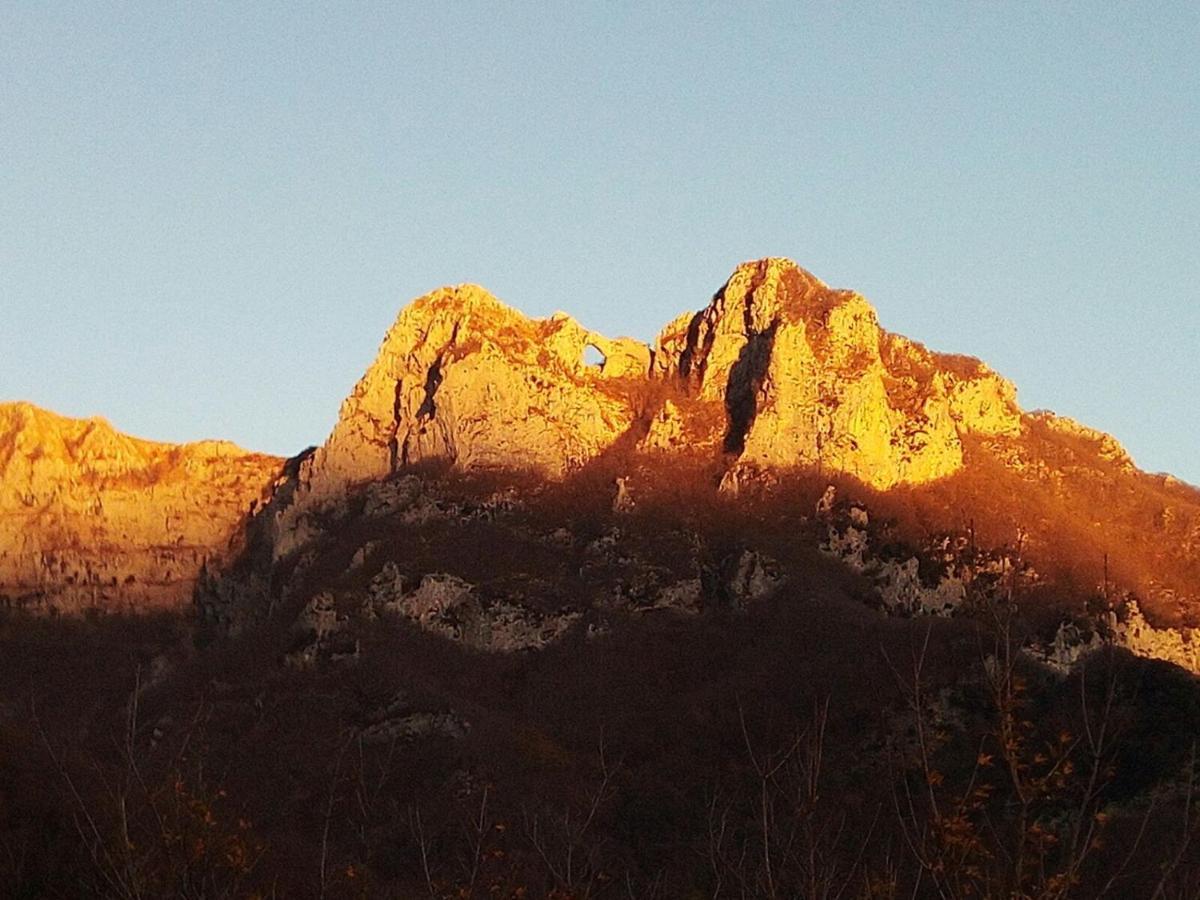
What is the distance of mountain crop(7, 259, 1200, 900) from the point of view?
3620 inches

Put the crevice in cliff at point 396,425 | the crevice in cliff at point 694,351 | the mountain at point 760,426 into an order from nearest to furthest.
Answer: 1. the mountain at point 760,426
2. the crevice in cliff at point 396,425
3. the crevice in cliff at point 694,351

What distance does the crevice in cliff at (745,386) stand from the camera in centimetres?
14062

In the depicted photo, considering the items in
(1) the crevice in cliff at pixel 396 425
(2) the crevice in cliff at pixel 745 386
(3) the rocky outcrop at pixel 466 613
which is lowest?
(3) the rocky outcrop at pixel 466 613

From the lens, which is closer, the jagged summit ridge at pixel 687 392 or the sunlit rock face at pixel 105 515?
the jagged summit ridge at pixel 687 392

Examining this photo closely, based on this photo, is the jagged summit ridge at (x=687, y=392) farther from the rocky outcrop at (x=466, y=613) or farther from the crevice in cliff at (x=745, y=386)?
the rocky outcrop at (x=466, y=613)

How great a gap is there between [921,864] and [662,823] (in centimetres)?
7486

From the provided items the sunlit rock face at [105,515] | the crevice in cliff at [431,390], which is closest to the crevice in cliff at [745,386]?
the crevice in cliff at [431,390]

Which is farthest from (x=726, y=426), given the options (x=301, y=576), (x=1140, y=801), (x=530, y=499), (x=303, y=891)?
(x=303, y=891)

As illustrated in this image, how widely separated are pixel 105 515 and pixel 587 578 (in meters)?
61.1

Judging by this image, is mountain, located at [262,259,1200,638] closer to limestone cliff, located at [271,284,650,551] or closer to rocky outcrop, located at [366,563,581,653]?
limestone cliff, located at [271,284,650,551]

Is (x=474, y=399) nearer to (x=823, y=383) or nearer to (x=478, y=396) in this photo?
(x=478, y=396)

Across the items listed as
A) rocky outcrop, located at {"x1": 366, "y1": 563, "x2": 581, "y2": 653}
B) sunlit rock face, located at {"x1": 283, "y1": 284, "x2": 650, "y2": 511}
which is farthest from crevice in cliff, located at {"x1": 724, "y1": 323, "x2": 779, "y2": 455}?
rocky outcrop, located at {"x1": 366, "y1": 563, "x2": 581, "y2": 653}

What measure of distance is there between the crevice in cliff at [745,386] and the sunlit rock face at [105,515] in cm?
5125

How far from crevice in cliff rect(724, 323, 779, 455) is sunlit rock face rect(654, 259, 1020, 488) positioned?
145 mm
